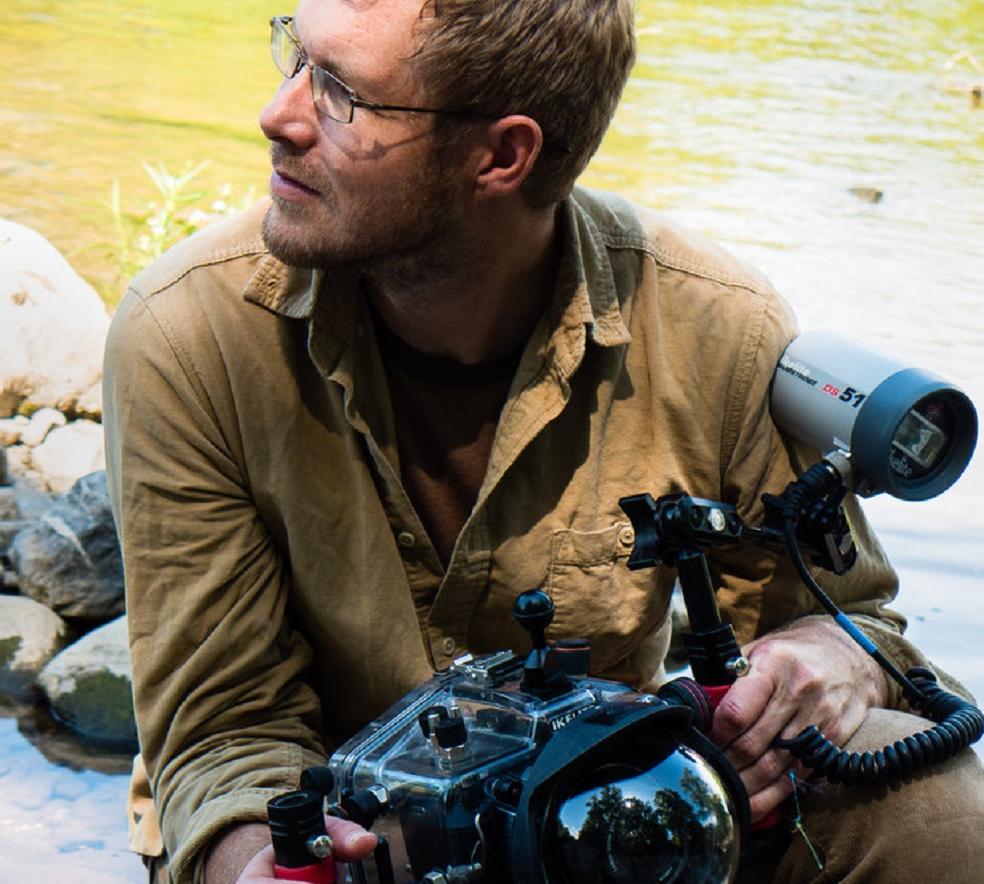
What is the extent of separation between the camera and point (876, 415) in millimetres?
2135

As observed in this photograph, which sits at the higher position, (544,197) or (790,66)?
(544,197)

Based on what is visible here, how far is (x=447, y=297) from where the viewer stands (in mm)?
2316

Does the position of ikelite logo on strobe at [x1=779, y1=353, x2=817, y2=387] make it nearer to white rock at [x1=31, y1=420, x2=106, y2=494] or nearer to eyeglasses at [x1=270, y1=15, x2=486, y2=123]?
eyeglasses at [x1=270, y1=15, x2=486, y2=123]

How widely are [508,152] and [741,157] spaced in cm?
604

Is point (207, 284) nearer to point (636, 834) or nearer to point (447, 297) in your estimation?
point (447, 297)

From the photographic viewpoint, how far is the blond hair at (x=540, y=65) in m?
2.20

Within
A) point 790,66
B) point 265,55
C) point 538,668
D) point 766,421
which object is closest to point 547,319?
point 766,421

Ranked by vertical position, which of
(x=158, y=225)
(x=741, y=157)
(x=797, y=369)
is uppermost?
(x=797, y=369)

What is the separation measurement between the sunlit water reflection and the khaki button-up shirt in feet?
3.08

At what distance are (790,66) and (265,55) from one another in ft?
10.8

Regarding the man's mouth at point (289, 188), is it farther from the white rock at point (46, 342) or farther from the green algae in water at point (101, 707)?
the white rock at point (46, 342)

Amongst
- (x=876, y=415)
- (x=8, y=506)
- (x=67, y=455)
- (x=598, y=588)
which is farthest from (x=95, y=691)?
(x=876, y=415)

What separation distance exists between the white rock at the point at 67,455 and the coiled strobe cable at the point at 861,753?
8.79 feet

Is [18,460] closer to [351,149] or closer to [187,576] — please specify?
[187,576]
